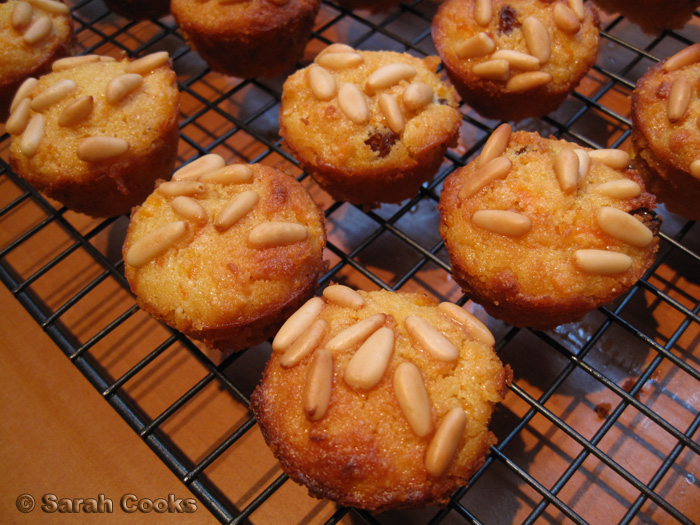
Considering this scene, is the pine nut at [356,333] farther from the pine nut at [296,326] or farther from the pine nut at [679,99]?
the pine nut at [679,99]

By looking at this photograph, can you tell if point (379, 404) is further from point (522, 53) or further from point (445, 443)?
point (522, 53)

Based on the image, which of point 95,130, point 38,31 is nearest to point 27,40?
point 38,31

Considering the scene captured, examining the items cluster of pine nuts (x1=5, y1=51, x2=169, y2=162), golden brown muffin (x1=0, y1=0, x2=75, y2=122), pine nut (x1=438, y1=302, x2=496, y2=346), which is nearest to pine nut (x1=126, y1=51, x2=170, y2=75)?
cluster of pine nuts (x1=5, y1=51, x2=169, y2=162)

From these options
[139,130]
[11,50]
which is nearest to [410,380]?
[139,130]

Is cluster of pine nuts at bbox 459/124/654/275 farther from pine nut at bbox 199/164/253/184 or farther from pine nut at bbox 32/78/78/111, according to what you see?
pine nut at bbox 32/78/78/111

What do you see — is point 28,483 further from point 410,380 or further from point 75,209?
point 410,380
